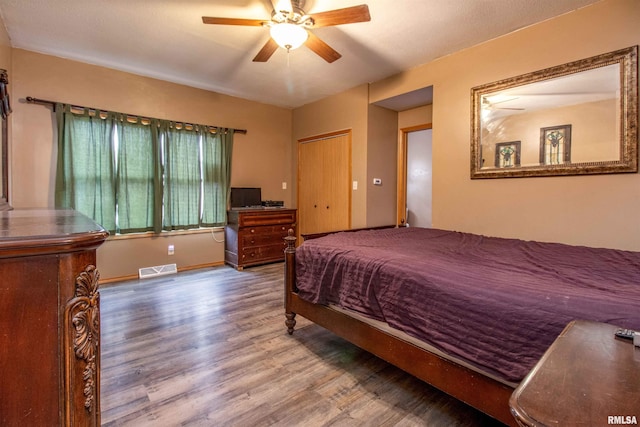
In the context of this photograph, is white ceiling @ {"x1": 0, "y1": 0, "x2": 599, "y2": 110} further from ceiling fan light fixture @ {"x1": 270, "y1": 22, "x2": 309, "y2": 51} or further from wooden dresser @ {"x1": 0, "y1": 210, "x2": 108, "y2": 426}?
wooden dresser @ {"x1": 0, "y1": 210, "x2": 108, "y2": 426}

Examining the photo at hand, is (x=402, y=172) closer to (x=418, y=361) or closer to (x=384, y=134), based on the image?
(x=384, y=134)

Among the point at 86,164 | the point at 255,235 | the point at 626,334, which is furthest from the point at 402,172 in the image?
the point at 86,164

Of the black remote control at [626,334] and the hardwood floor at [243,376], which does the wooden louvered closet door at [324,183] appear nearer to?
the hardwood floor at [243,376]

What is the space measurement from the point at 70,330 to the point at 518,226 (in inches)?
128

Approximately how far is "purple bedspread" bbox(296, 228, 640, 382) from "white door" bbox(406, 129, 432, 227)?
270 centimetres

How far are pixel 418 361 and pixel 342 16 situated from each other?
Answer: 225 cm

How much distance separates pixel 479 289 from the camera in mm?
1334

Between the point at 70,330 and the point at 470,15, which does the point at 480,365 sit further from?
the point at 470,15

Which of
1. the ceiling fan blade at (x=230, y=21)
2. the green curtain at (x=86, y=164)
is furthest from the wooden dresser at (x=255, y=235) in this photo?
the ceiling fan blade at (x=230, y=21)

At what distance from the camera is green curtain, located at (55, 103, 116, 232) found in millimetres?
3398

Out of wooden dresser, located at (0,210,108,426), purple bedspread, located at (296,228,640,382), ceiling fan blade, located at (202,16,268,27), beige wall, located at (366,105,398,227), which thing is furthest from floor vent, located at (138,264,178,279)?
wooden dresser, located at (0,210,108,426)

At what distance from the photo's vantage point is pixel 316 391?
1.76 metres

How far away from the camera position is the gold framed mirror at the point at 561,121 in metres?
2.29

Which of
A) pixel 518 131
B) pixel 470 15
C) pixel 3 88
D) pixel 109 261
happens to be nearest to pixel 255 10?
pixel 470 15
